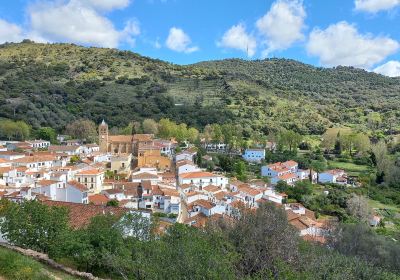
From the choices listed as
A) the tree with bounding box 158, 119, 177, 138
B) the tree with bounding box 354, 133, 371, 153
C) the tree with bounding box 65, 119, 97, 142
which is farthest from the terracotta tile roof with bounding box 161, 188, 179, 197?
the tree with bounding box 354, 133, 371, 153

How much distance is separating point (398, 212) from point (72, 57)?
91.6 m

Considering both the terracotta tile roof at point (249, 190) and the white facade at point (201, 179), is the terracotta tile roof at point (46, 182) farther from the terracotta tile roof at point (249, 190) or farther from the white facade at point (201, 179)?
the terracotta tile roof at point (249, 190)

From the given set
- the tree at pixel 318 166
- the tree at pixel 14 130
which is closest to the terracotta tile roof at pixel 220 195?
the tree at pixel 318 166

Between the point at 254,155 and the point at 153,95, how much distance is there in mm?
34073

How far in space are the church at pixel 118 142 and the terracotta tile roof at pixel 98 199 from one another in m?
18.2

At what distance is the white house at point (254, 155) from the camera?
60.1 metres

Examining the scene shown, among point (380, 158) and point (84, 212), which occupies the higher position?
point (380, 158)

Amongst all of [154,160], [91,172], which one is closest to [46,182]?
[91,172]

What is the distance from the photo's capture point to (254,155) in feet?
199

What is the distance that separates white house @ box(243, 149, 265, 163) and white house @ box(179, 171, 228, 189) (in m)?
17.9

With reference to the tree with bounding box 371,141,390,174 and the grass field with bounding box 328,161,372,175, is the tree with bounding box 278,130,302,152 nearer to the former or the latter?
the grass field with bounding box 328,161,372,175

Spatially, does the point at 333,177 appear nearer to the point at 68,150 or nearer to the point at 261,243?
the point at 68,150

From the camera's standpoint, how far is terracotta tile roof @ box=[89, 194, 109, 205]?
32219 millimetres

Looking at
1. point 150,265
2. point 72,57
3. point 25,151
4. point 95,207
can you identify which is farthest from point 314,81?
point 150,265
